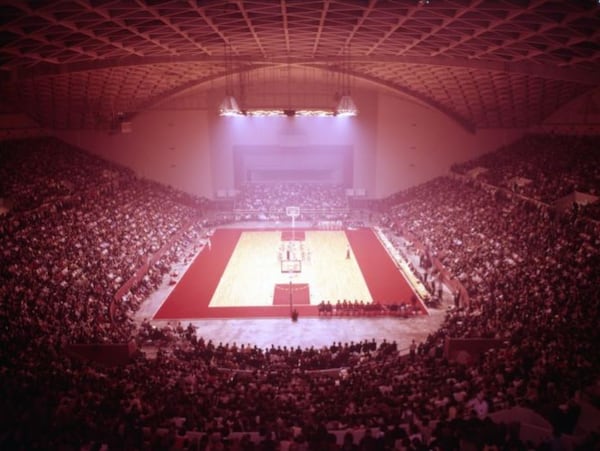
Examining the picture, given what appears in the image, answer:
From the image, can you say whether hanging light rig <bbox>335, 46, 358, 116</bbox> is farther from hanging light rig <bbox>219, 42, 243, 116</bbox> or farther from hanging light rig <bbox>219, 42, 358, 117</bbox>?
hanging light rig <bbox>219, 42, 243, 116</bbox>

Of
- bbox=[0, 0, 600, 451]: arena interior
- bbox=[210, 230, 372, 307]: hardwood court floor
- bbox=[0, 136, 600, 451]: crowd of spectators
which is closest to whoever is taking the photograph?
bbox=[0, 136, 600, 451]: crowd of spectators

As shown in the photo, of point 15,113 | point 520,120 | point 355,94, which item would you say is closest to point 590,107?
point 520,120

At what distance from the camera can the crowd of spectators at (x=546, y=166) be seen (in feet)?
87.8

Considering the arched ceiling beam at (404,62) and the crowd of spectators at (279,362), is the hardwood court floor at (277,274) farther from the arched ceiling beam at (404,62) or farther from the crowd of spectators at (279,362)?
the arched ceiling beam at (404,62)

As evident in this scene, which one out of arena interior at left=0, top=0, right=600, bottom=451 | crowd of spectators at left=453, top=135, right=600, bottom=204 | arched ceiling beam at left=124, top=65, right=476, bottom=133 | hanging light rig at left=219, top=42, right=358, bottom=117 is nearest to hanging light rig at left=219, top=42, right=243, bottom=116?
hanging light rig at left=219, top=42, right=358, bottom=117

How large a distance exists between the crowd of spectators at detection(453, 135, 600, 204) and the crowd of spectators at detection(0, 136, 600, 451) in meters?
1.60

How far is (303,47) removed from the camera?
27.4 meters

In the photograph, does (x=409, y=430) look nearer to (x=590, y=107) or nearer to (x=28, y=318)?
(x=28, y=318)

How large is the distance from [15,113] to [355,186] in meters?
27.9

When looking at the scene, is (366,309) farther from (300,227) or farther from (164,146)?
(164,146)

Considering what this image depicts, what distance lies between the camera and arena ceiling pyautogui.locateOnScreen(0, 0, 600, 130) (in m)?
16.3

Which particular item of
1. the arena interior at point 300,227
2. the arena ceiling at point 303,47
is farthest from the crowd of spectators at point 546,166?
the arena ceiling at point 303,47

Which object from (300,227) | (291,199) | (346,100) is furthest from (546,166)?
(291,199)

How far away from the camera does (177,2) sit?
1636cm
